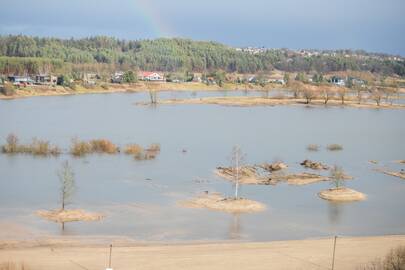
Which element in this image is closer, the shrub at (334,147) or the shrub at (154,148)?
the shrub at (154,148)

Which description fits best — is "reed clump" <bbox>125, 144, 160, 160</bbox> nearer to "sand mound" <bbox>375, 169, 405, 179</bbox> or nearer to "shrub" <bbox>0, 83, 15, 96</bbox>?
"sand mound" <bbox>375, 169, 405, 179</bbox>

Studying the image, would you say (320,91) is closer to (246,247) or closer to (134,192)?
(134,192)

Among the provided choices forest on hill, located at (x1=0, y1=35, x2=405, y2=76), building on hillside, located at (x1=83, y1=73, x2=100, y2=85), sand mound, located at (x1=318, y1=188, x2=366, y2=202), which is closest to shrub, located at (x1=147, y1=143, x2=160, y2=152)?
sand mound, located at (x1=318, y1=188, x2=366, y2=202)

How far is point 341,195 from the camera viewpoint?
69.8 ft

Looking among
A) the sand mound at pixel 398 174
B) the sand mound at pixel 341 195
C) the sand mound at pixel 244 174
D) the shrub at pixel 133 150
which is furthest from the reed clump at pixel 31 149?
the sand mound at pixel 398 174

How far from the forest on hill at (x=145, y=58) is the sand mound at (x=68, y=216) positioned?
56.8 m

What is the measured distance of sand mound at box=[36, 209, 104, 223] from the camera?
17406 millimetres

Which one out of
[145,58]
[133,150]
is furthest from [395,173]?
[145,58]

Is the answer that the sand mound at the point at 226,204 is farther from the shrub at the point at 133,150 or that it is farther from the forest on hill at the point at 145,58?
the forest on hill at the point at 145,58

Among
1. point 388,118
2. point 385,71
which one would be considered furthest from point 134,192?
point 385,71

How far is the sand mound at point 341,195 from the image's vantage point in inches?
830

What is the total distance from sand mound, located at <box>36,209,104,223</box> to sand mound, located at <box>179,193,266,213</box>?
2.86 meters

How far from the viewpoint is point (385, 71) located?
120 m

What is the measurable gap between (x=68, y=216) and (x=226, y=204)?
4506 millimetres
